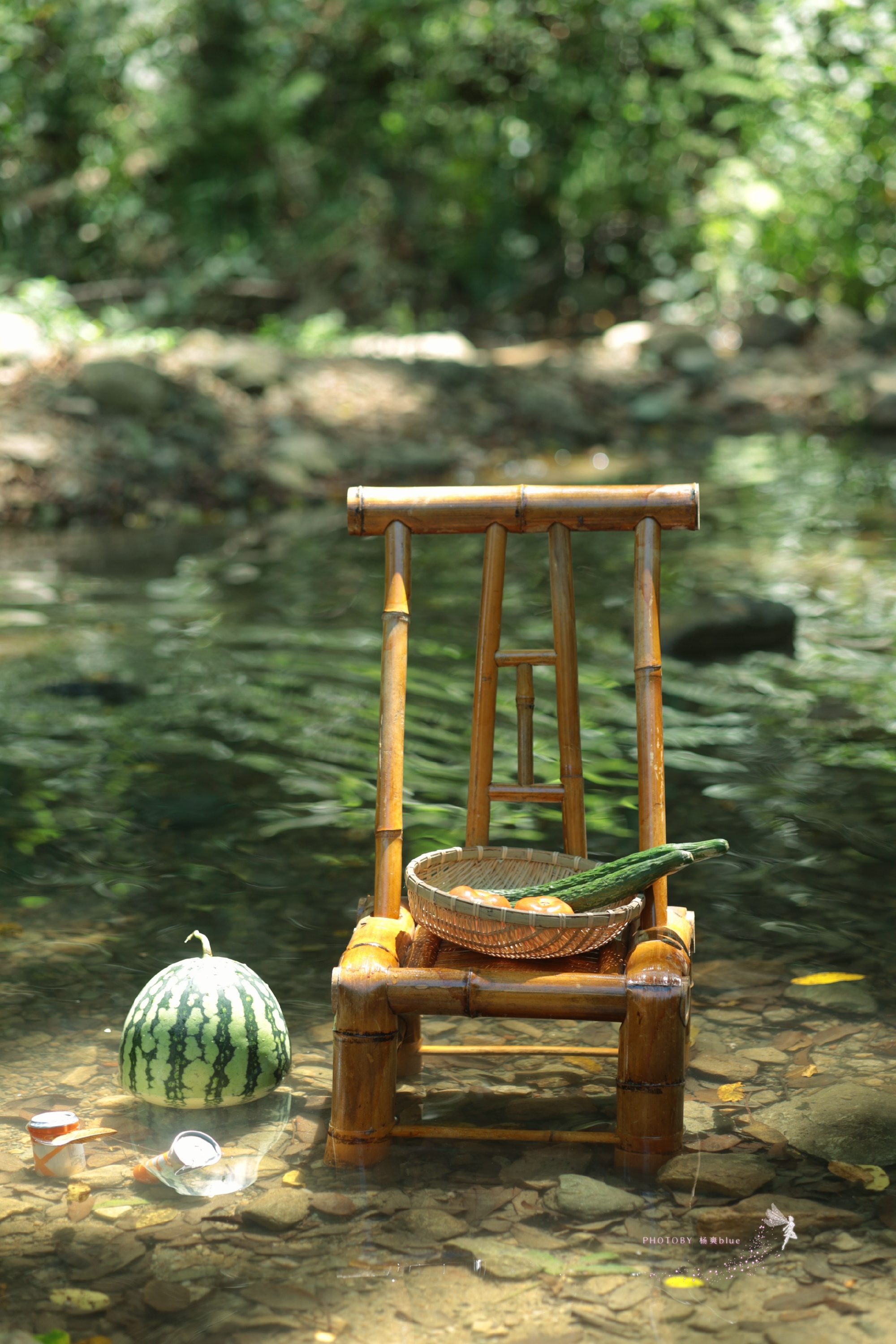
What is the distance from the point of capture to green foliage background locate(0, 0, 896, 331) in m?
16.8

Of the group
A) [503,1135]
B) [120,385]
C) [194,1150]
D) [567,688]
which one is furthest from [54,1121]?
[120,385]

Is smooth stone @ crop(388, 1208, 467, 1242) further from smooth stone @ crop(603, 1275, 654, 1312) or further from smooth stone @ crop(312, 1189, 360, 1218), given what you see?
smooth stone @ crop(603, 1275, 654, 1312)

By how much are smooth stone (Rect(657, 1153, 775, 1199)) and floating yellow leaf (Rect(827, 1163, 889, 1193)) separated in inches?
4.5

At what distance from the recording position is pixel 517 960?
99.9 inches

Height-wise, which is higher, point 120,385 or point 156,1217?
point 120,385

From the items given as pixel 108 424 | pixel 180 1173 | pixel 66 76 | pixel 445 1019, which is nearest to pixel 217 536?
pixel 108 424

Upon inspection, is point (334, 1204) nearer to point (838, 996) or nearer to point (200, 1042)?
point (200, 1042)

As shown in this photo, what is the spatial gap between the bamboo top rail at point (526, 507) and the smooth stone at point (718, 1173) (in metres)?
1.21

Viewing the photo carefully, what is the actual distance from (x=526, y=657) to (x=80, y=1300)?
1451mm

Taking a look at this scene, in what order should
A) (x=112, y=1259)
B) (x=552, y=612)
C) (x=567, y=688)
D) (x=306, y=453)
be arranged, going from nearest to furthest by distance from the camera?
(x=112, y=1259) → (x=552, y=612) → (x=567, y=688) → (x=306, y=453)

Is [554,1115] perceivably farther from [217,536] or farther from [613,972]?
[217,536]

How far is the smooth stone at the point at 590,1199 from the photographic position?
7.63ft

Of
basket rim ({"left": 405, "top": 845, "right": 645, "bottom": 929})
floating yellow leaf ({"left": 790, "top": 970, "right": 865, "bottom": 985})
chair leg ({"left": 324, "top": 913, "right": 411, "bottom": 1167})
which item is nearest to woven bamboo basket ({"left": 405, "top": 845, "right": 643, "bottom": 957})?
basket rim ({"left": 405, "top": 845, "right": 645, "bottom": 929})

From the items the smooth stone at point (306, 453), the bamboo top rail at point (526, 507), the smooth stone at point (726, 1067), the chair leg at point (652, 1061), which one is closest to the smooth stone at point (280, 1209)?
the chair leg at point (652, 1061)
